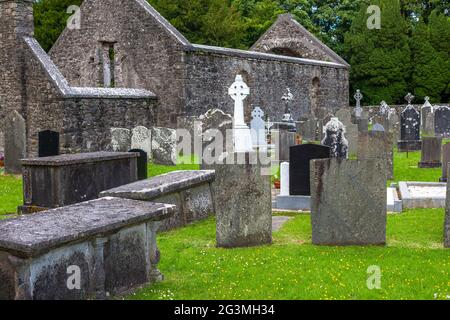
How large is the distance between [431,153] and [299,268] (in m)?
9.79

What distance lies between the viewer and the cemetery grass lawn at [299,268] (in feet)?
18.7

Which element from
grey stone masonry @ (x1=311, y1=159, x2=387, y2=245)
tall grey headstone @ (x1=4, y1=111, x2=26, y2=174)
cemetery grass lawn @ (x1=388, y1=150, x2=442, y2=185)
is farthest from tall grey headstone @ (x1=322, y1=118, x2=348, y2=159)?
tall grey headstone @ (x1=4, y1=111, x2=26, y2=174)

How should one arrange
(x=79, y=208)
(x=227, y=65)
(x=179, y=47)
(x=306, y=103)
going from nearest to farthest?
(x=79, y=208) < (x=179, y=47) < (x=227, y=65) < (x=306, y=103)

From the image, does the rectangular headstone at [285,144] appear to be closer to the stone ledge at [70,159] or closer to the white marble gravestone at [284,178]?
the white marble gravestone at [284,178]

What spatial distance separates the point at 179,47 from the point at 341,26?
31230mm

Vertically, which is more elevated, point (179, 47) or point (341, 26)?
point (341, 26)

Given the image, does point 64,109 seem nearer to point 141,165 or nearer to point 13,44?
point 13,44

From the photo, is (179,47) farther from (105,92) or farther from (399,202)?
(399,202)

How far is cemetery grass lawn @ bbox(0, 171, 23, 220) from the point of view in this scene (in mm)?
10523

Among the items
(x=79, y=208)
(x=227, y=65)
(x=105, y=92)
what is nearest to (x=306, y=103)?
(x=227, y=65)

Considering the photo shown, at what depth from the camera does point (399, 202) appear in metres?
10.1

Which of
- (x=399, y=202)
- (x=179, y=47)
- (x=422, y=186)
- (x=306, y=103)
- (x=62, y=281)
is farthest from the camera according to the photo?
(x=306, y=103)
